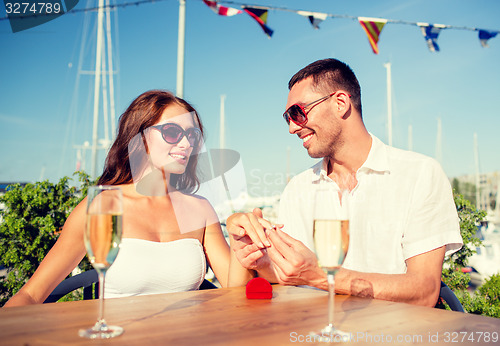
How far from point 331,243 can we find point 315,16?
6.20 metres

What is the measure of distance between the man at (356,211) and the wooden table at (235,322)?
0.24 metres

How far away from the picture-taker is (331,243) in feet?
3.39

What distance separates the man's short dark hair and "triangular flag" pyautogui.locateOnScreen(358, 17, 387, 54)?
401 cm

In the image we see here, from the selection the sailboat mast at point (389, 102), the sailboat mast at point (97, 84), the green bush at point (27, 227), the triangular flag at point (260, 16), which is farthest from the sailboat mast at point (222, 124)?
the green bush at point (27, 227)

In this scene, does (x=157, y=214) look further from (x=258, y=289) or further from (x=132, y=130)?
(x=258, y=289)

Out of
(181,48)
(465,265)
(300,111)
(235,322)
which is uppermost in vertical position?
(181,48)

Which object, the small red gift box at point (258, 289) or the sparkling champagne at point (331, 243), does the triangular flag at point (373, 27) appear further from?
the sparkling champagne at point (331, 243)

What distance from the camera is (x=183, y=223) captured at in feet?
8.25

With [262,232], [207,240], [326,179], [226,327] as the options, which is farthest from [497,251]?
[226,327]

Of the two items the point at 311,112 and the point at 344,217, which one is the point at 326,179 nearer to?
the point at 311,112

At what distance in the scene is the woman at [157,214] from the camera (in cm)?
211

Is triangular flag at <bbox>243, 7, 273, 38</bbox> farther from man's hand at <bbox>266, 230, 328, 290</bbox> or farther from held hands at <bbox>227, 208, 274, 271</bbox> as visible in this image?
man's hand at <bbox>266, 230, 328, 290</bbox>

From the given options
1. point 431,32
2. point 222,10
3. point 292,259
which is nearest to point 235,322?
point 292,259

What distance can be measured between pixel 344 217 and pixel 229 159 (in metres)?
1.17
